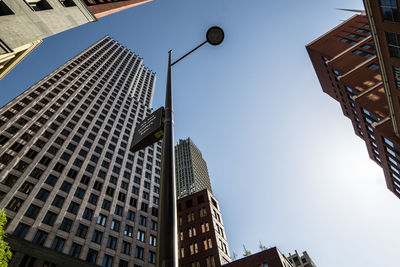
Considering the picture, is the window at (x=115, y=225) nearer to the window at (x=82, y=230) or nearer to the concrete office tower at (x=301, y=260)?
the window at (x=82, y=230)

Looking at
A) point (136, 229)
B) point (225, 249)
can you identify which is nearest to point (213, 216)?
point (225, 249)

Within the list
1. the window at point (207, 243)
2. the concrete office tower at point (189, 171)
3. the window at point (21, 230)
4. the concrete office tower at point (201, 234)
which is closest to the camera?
the window at point (21, 230)

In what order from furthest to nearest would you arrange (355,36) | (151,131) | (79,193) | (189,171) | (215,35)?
(189,171)
(355,36)
(79,193)
(215,35)
(151,131)

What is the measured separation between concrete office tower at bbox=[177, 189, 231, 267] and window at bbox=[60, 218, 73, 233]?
80.9ft

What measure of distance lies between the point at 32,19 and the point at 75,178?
39013 mm

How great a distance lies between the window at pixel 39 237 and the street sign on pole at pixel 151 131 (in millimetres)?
38819

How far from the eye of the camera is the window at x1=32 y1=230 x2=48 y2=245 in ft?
112

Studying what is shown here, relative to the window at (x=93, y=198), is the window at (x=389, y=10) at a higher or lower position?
lower

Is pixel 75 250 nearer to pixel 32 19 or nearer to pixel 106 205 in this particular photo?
pixel 106 205

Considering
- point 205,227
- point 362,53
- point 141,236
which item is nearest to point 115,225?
point 141,236

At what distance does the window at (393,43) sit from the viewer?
20.8 m

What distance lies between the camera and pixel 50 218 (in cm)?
3803

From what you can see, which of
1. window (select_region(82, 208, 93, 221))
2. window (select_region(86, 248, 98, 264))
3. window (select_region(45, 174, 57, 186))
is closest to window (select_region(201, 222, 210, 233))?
window (select_region(86, 248, 98, 264))

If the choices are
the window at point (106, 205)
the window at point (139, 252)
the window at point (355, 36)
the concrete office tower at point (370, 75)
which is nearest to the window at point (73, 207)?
the window at point (106, 205)
